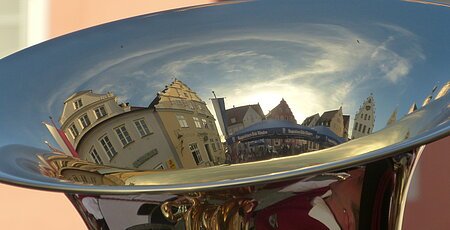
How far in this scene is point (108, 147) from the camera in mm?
1203

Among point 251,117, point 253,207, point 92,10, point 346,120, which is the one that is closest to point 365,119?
point 346,120

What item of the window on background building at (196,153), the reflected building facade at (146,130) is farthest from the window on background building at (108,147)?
the window on background building at (196,153)

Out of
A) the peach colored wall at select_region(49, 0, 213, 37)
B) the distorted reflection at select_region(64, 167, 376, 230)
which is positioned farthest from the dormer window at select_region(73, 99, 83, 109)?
the peach colored wall at select_region(49, 0, 213, 37)

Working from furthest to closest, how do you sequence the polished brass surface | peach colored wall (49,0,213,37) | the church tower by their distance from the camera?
1. peach colored wall (49,0,213,37)
2. the church tower
3. the polished brass surface

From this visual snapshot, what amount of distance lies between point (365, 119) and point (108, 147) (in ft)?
1.06

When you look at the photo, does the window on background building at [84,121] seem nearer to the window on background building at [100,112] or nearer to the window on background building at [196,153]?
the window on background building at [100,112]

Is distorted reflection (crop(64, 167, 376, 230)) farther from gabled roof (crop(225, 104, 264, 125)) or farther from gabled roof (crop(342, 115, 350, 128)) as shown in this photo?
gabled roof (crop(225, 104, 264, 125))

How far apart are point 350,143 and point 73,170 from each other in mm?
320

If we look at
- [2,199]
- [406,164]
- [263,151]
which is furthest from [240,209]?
[2,199]

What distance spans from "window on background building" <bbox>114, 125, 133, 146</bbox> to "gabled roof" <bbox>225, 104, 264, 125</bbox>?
0.45ft

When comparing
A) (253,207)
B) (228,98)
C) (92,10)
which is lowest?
(253,207)

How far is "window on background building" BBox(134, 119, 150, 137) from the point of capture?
49.5 inches

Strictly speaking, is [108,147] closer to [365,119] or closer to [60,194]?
[365,119]

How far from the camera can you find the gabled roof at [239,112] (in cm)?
128
